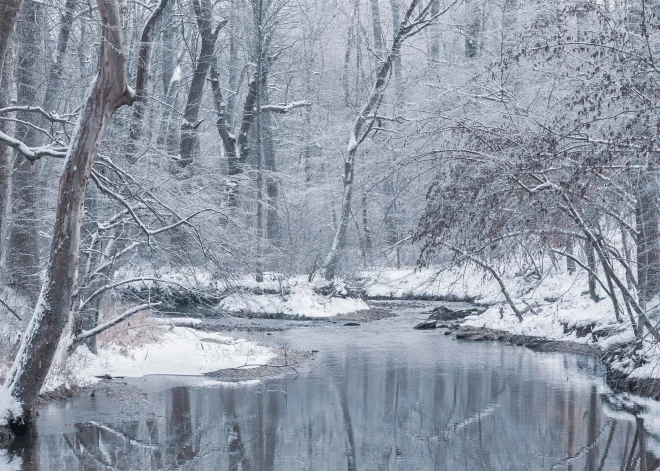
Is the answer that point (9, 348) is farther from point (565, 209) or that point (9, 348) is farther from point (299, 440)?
point (565, 209)

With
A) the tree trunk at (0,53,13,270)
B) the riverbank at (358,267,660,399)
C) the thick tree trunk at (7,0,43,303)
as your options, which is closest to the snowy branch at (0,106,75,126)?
the tree trunk at (0,53,13,270)

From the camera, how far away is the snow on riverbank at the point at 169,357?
13.6 meters

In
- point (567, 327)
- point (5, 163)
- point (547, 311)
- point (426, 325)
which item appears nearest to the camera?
point (5, 163)

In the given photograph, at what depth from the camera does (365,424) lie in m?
11.4

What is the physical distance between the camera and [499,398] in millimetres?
12820

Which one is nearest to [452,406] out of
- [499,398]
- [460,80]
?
[499,398]

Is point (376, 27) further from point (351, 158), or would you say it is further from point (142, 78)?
point (142, 78)

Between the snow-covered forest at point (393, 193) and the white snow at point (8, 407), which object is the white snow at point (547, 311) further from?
the white snow at point (8, 407)

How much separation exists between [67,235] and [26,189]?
15.5 ft

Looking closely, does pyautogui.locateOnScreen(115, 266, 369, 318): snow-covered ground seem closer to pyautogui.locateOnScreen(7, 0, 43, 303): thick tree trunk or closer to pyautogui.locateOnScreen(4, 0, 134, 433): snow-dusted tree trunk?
pyautogui.locateOnScreen(7, 0, 43, 303): thick tree trunk

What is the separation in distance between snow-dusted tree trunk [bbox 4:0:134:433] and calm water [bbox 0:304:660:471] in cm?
77

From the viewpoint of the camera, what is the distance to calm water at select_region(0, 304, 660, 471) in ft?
30.5

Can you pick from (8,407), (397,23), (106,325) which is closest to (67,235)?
(8,407)

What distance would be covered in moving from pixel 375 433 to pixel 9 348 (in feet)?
17.1
